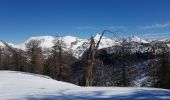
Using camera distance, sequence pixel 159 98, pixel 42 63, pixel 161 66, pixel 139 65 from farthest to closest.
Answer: pixel 139 65
pixel 42 63
pixel 161 66
pixel 159 98

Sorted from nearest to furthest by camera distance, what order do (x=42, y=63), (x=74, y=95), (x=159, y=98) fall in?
(x=159, y=98) → (x=74, y=95) → (x=42, y=63)

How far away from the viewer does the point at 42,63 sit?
58.2 m

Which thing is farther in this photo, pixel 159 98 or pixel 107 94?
pixel 107 94

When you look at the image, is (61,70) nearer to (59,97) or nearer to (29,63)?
(29,63)

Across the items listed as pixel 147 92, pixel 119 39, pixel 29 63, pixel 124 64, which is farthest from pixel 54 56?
pixel 147 92

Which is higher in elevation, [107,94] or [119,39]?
[119,39]

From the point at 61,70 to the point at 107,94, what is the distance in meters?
45.1

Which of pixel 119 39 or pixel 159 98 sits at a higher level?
pixel 119 39

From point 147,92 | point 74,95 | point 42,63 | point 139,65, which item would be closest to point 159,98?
point 147,92

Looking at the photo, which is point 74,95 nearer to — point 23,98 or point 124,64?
point 23,98

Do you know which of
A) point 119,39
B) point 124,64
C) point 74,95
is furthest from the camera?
point 124,64

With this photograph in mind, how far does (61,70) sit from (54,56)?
294cm

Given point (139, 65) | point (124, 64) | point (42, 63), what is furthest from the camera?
point (139, 65)

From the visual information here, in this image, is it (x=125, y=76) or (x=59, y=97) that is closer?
(x=59, y=97)
